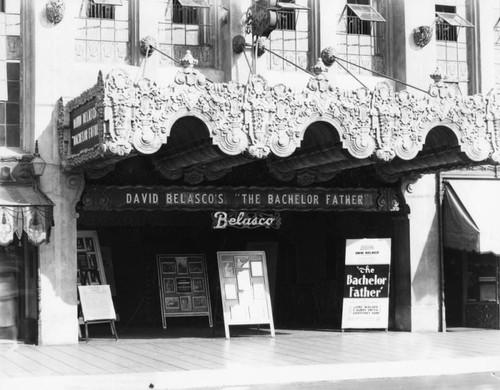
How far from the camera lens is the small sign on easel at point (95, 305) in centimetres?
2015

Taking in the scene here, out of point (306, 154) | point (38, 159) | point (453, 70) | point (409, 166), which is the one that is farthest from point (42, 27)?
point (453, 70)

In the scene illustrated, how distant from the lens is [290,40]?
22266 mm

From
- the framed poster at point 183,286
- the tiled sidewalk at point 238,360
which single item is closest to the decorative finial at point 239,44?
the framed poster at point 183,286

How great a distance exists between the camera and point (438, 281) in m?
22.8

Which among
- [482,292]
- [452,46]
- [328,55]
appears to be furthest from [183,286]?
[452,46]

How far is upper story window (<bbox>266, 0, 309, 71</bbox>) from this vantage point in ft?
72.3

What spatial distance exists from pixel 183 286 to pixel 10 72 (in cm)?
663

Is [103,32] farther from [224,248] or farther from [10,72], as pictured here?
[224,248]

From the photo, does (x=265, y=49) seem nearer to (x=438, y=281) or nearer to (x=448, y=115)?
(x=448, y=115)

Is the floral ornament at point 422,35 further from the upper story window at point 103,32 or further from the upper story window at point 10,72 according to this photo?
the upper story window at point 10,72

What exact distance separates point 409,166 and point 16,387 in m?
10.7

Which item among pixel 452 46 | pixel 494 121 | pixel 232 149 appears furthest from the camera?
pixel 452 46

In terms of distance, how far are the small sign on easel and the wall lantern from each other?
2.54m

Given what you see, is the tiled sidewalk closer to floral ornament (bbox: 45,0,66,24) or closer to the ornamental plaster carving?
the ornamental plaster carving
